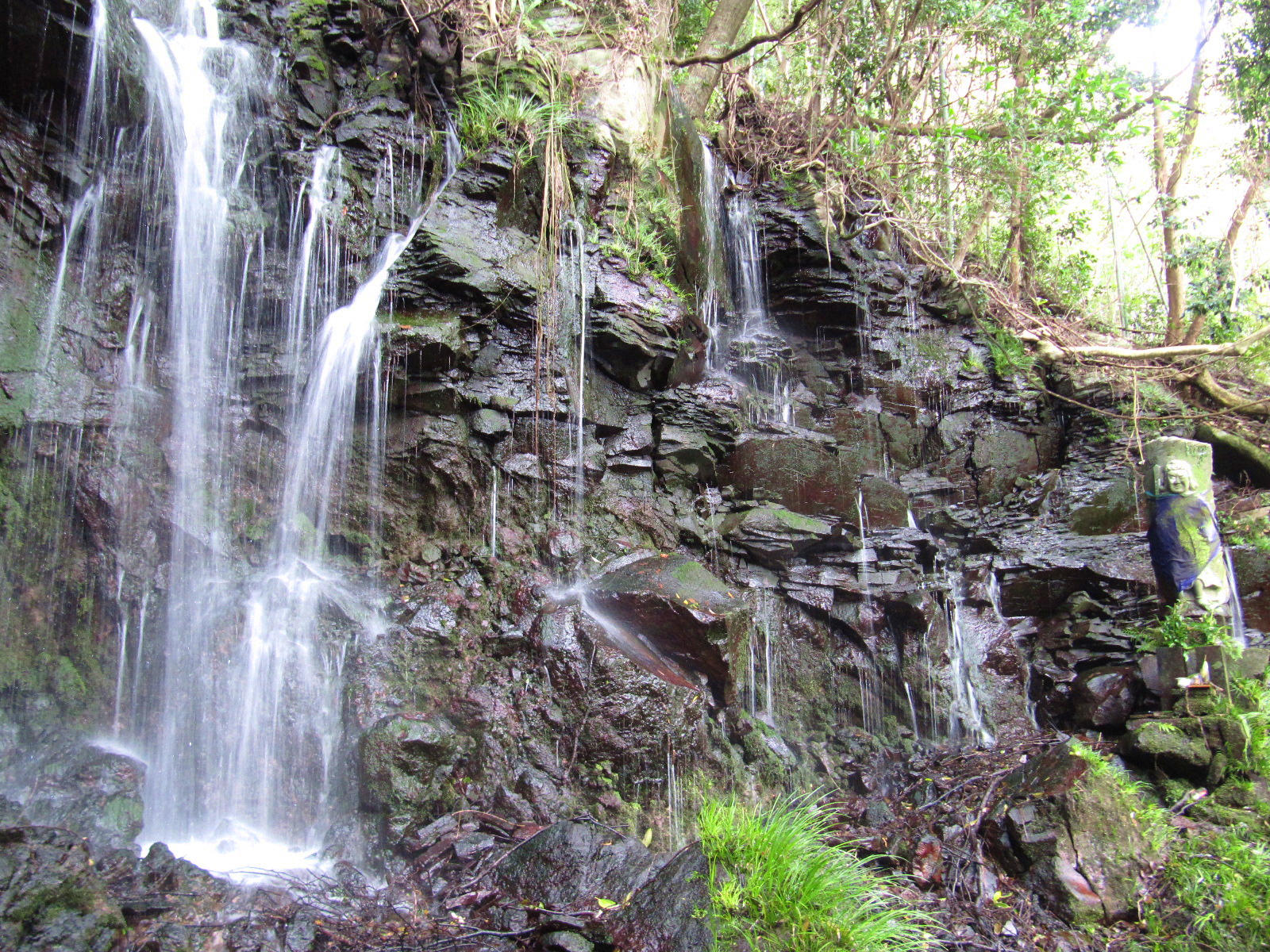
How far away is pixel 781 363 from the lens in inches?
405

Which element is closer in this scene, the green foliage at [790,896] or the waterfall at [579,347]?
the green foliage at [790,896]

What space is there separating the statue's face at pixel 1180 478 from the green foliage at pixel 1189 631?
1.03m

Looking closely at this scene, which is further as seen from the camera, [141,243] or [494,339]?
[494,339]

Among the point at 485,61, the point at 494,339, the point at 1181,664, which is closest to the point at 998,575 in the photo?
the point at 1181,664

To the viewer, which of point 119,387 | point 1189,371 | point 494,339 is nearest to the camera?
point 119,387

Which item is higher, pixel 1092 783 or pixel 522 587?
pixel 522 587

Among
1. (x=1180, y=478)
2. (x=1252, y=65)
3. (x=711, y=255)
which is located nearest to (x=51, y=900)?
(x=1180, y=478)

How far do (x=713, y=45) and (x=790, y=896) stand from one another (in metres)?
10.9

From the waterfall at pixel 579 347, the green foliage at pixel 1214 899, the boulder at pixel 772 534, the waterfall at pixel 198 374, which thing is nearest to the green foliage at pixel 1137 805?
the green foliage at pixel 1214 899

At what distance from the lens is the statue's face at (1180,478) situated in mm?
6402

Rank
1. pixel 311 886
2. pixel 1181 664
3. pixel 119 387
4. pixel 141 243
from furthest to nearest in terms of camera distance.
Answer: pixel 141 243 < pixel 119 387 < pixel 1181 664 < pixel 311 886

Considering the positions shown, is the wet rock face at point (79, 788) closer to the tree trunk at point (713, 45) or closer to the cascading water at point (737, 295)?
the cascading water at point (737, 295)

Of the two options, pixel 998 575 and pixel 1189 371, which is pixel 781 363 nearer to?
pixel 998 575

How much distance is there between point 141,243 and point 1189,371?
41.9 ft
